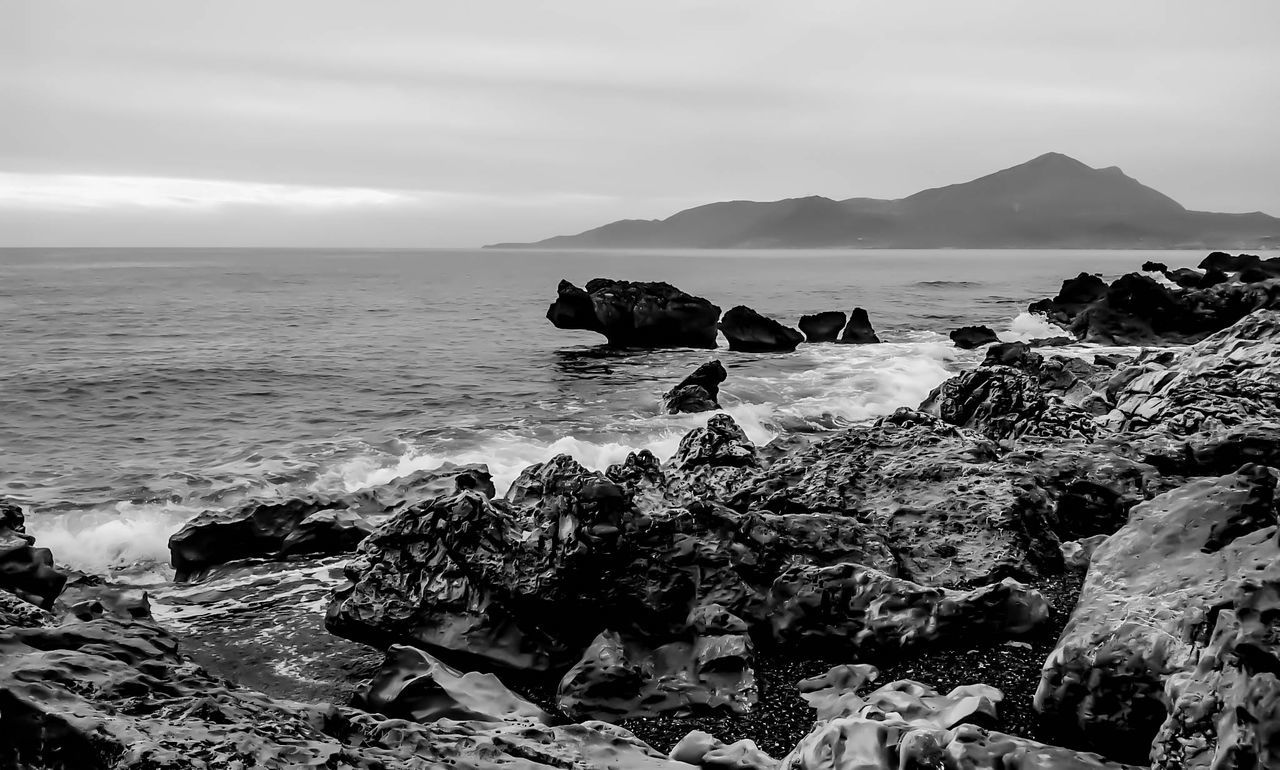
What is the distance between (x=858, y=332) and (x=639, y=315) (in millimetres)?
10386

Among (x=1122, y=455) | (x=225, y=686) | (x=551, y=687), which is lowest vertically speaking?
(x=551, y=687)

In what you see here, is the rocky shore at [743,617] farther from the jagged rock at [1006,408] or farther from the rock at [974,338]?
the rock at [974,338]

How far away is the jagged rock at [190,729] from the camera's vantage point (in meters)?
4.37

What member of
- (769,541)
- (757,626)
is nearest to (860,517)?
(769,541)

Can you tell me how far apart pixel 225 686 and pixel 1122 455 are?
32.7 ft

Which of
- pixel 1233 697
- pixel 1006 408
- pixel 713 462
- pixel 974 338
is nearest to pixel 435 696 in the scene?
pixel 1233 697

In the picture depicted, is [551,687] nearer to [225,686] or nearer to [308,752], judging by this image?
[225,686]

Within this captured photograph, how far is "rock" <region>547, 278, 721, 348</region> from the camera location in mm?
38219

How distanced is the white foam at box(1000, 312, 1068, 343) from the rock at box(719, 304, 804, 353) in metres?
10.9

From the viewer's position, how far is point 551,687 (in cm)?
718

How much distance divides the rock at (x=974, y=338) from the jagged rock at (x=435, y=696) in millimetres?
33414

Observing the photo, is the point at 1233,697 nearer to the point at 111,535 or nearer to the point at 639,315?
the point at 111,535

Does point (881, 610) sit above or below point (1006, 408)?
below

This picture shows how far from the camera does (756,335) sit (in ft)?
122
